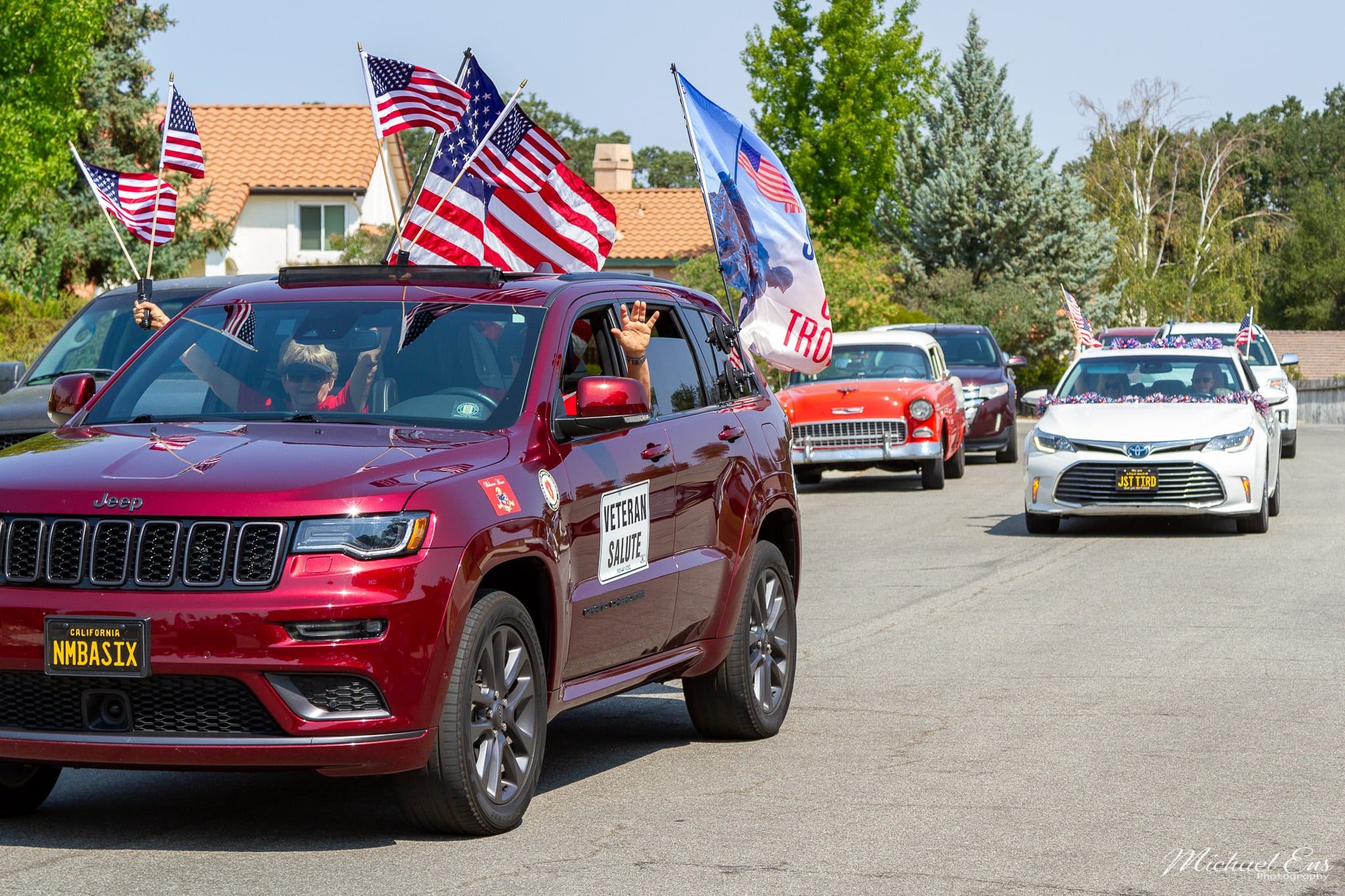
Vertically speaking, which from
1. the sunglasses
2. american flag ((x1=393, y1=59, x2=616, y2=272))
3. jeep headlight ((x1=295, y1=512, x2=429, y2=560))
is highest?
american flag ((x1=393, y1=59, x2=616, y2=272))

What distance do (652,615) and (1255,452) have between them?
35.8 feet

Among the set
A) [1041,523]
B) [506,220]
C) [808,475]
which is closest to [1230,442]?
[1041,523]

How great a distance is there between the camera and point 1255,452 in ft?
56.2

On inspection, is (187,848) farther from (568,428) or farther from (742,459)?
(742,459)

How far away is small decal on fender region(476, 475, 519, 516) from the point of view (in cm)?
631

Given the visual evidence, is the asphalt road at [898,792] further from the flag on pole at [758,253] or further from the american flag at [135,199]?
the american flag at [135,199]

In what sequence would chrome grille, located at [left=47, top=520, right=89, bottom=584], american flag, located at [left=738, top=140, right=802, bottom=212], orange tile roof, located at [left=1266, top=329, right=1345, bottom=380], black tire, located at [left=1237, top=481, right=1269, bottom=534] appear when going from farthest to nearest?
orange tile roof, located at [left=1266, top=329, right=1345, bottom=380] < black tire, located at [left=1237, top=481, right=1269, bottom=534] < american flag, located at [left=738, top=140, right=802, bottom=212] < chrome grille, located at [left=47, top=520, right=89, bottom=584]

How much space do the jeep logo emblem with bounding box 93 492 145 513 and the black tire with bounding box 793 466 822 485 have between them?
60.4 feet

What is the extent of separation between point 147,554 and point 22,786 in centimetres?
132

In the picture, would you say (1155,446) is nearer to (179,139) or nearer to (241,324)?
(179,139)

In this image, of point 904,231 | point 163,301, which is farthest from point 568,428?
point 904,231

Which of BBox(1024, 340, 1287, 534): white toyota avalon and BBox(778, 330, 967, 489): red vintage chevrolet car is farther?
BBox(778, 330, 967, 489): red vintage chevrolet car

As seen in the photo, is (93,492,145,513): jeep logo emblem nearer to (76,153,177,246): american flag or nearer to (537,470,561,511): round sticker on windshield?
(537,470,561,511): round sticker on windshield

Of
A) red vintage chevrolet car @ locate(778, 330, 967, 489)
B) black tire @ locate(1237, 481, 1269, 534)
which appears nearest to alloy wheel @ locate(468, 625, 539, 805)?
black tire @ locate(1237, 481, 1269, 534)
